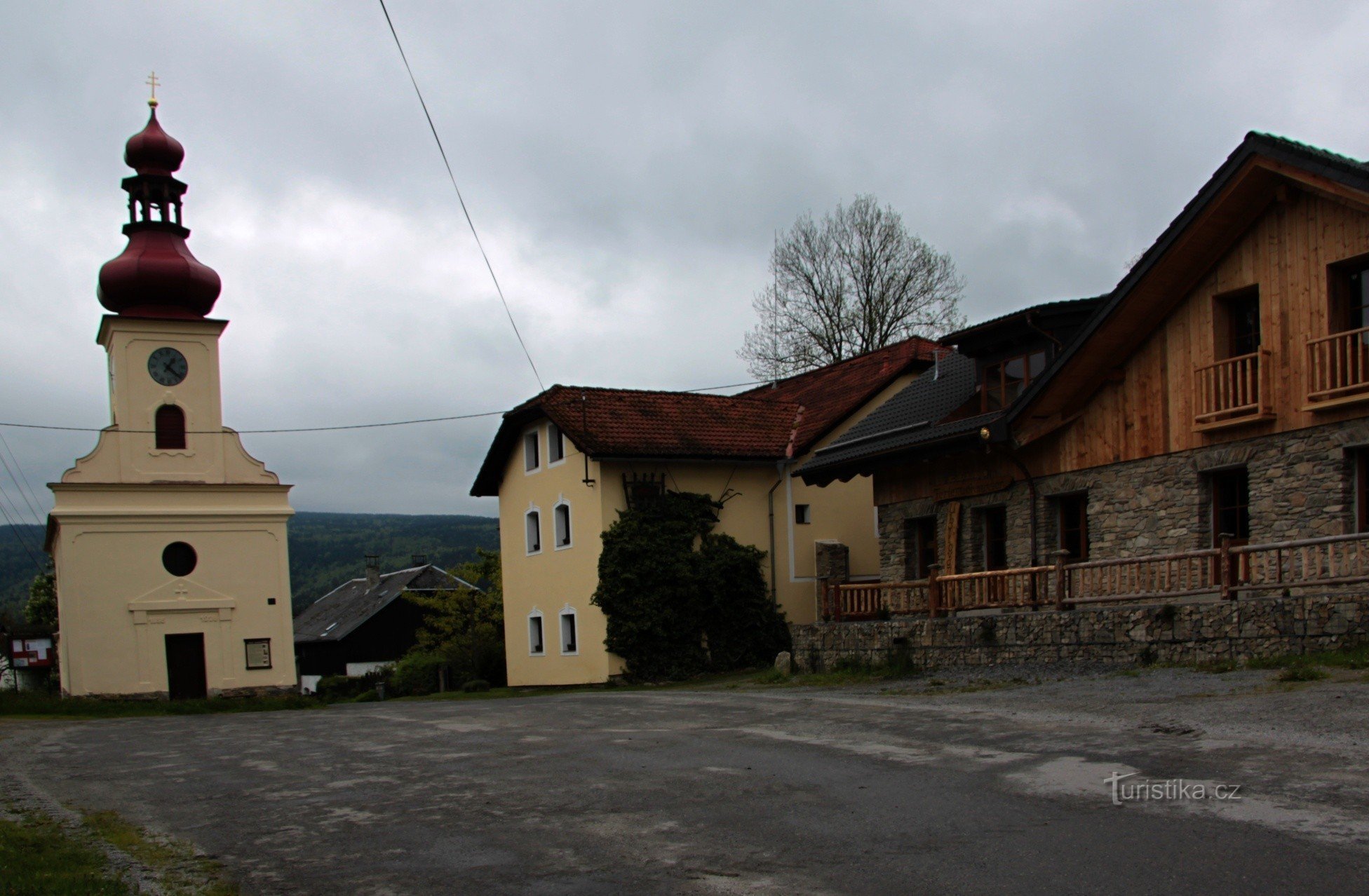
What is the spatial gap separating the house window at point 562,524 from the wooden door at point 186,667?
36.9ft

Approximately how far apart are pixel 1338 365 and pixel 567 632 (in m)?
20.5

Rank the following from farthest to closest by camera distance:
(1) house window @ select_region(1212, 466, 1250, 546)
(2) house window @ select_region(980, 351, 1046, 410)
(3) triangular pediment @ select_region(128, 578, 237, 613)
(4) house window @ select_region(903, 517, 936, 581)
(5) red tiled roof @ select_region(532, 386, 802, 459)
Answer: (3) triangular pediment @ select_region(128, 578, 237, 613), (5) red tiled roof @ select_region(532, 386, 802, 459), (4) house window @ select_region(903, 517, 936, 581), (2) house window @ select_region(980, 351, 1046, 410), (1) house window @ select_region(1212, 466, 1250, 546)

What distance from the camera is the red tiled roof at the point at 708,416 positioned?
1206 inches

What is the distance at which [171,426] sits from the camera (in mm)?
36031

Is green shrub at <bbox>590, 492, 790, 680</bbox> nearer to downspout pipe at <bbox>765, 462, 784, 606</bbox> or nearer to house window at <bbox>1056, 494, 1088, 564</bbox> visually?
downspout pipe at <bbox>765, 462, 784, 606</bbox>

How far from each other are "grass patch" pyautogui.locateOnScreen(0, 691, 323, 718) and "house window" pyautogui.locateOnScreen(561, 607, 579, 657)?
6484 millimetres

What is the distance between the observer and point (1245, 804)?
7969 millimetres

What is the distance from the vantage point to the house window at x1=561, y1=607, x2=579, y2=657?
3184 cm

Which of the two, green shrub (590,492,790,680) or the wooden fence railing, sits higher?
the wooden fence railing

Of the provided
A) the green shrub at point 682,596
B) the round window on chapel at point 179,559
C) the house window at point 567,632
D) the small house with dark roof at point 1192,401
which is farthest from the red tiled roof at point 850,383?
the round window on chapel at point 179,559

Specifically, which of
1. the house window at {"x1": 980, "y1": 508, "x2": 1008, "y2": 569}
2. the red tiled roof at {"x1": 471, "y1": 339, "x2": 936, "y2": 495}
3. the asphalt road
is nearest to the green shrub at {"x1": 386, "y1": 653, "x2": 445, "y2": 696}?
the red tiled roof at {"x1": 471, "y1": 339, "x2": 936, "y2": 495}

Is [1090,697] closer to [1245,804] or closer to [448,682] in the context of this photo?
[1245,804]

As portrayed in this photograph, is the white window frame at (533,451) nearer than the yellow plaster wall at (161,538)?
Yes

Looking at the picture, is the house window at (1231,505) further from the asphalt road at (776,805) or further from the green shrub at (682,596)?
the green shrub at (682,596)
